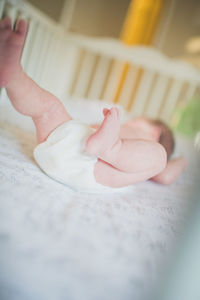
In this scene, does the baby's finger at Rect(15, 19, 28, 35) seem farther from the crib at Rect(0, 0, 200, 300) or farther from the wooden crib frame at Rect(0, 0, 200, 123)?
the wooden crib frame at Rect(0, 0, 200, 123)

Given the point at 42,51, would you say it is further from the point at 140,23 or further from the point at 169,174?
the point at 140,23

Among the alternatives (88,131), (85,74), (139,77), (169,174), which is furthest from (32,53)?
(139,77)

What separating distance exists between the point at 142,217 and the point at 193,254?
0.96 feet

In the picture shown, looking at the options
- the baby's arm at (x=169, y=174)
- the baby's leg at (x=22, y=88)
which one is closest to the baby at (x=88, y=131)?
the baby's leg at (x=22, y=88)

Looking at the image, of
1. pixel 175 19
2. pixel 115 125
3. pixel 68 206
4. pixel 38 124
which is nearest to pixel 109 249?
pixel 68 206

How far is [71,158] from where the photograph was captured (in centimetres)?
51

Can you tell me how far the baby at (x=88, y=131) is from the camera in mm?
460

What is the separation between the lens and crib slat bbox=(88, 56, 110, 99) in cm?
159

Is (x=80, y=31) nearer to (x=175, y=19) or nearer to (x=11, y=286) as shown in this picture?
(x=175, y=19)

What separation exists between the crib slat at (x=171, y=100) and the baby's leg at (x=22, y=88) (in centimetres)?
139

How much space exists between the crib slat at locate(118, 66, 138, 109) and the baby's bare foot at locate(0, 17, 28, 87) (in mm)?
→ 1234

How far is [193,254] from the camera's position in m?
0.19

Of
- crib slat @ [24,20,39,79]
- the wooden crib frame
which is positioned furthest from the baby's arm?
the wooden crib frame

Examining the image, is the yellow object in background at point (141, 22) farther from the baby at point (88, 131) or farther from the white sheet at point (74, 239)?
the white sheet at point (74, 239)
